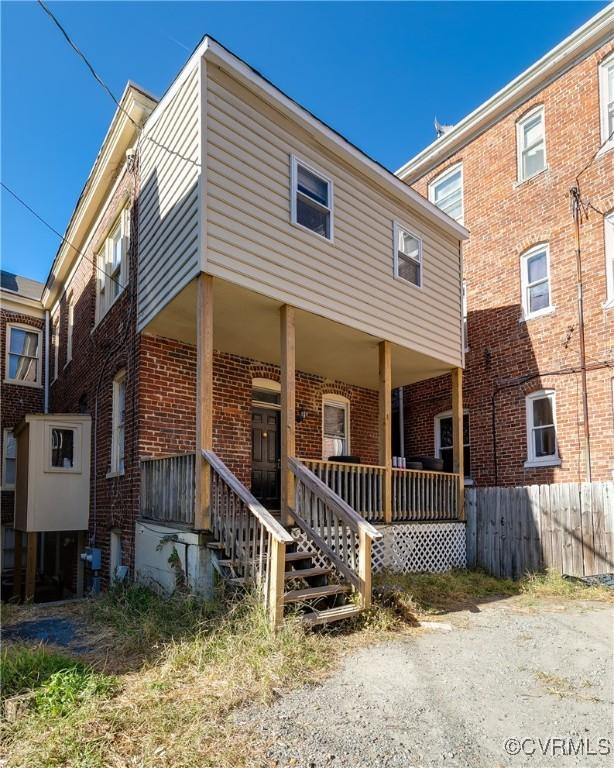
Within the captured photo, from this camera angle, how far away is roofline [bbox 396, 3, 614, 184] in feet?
37.2

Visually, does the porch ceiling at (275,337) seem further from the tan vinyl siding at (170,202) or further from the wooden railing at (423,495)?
the wooden railing at (423,495)

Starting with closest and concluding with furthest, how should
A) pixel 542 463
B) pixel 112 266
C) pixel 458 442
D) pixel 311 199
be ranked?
pixel 311 199 < pixel 458 442 < pixel 112 266 < pixel 542 463

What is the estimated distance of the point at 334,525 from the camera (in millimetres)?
7059

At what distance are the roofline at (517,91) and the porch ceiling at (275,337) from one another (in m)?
6.53

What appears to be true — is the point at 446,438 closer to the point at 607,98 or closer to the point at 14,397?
the point at 607,98

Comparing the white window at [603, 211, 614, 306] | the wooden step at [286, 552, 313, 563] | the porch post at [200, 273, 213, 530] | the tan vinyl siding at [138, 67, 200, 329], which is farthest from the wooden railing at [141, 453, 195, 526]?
the white window at [603, 211, 614, 306]

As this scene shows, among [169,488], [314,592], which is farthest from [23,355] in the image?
[314,592]

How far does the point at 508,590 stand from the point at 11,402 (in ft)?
45.4

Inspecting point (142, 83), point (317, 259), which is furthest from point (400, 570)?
point (142, 83)

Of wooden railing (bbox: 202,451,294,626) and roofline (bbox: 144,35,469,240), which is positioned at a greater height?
roofline (bbox: 144,35,469,240)

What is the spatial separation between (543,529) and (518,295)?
17.5 feet

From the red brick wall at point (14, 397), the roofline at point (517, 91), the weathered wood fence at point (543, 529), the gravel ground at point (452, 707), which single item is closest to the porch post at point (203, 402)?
the gravel ground at point (452, 707)

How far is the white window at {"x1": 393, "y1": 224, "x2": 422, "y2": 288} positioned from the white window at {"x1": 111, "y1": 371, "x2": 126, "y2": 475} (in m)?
5.11

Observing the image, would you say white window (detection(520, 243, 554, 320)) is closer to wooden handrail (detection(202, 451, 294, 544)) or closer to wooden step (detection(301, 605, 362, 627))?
wooden step (detection(301, 605, 362, 627))
